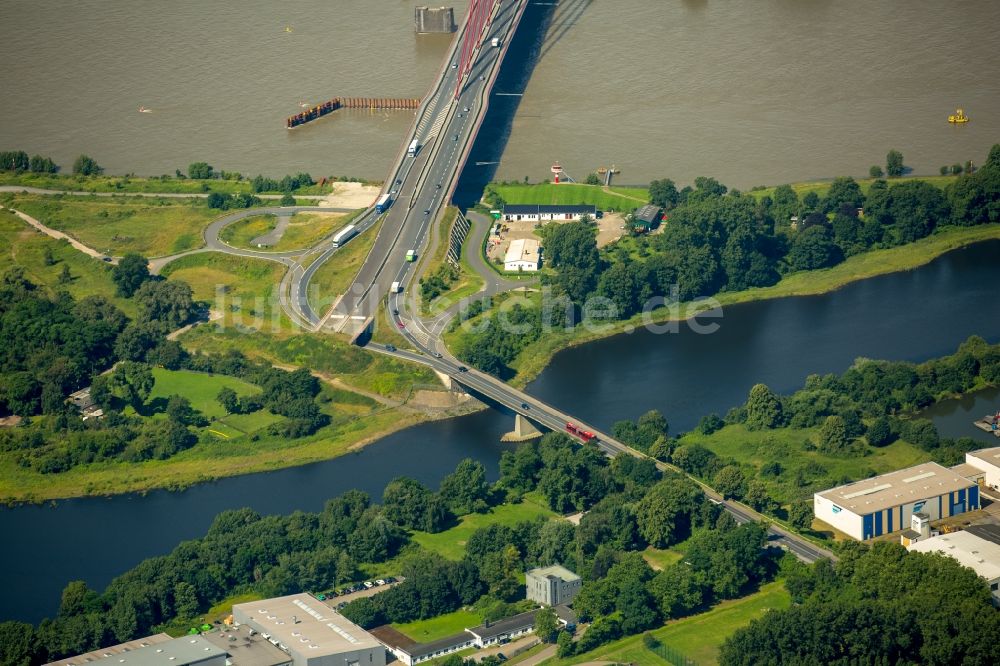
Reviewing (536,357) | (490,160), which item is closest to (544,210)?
(490,160)

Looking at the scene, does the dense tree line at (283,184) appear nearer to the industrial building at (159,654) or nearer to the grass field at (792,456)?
the grass field at (792,456)

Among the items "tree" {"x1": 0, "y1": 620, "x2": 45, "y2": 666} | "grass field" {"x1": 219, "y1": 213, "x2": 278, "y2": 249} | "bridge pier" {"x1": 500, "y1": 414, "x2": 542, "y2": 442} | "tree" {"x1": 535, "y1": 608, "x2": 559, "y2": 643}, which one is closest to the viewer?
"tree" {"x1": 0, "y1": 620, "x2": 45, "y2": 666}

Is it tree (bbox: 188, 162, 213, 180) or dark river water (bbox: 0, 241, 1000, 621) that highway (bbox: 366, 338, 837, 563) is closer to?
dark river water (bbox: 0, 241, 1000, 621)

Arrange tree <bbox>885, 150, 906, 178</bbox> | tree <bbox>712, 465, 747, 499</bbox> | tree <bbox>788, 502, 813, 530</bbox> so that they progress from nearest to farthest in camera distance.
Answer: tree <bbox>788, 502, 813, 530</bbox>
tree <bbox>712, 465, 747, 499</bbox>
tree <bbox>885, 150, 906, 178</bbox>

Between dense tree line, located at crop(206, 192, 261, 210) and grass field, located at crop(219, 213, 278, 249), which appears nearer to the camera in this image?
grass field, located at crop(219, 213, 278, 249)

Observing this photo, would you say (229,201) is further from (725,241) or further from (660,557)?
(660,557)

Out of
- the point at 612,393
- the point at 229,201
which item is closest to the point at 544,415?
the point at 612,393

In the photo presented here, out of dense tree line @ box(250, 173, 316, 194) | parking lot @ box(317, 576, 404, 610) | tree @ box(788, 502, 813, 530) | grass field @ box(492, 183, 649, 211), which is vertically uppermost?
dense tree line @ box(250, 173, 316, 194)

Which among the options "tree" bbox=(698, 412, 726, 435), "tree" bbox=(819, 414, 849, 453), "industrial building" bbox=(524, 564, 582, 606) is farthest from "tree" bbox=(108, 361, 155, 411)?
"tree" bbox=(819, 414, 849, 453)
